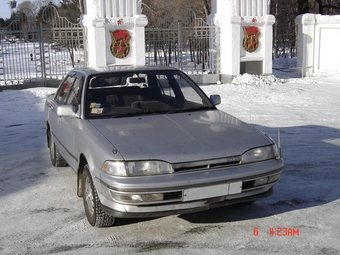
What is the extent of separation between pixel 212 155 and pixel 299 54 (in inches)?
636

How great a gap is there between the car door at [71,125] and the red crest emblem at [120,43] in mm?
10152

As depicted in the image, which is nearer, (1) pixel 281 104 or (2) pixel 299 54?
(1) pixel 281 104

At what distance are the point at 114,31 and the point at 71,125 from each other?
447 inches

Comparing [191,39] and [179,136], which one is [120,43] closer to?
[191,39]

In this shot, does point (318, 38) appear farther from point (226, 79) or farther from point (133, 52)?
point (133, 52)

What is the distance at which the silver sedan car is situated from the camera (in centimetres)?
430

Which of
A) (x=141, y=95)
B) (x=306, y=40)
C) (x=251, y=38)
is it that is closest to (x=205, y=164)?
(x=141, y=95)

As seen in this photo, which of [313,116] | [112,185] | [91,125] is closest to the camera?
[112,185]

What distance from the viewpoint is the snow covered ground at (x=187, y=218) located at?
4.39m

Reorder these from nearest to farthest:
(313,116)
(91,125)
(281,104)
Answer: (91,125) → (313,116) → (281,104)

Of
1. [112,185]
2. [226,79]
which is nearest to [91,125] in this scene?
[112,185]

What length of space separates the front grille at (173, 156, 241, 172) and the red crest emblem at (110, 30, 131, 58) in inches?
499

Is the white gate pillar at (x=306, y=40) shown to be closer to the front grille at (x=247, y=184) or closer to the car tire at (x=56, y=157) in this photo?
the car tire at (x=56, y=157)

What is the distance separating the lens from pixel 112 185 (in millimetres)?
4262
